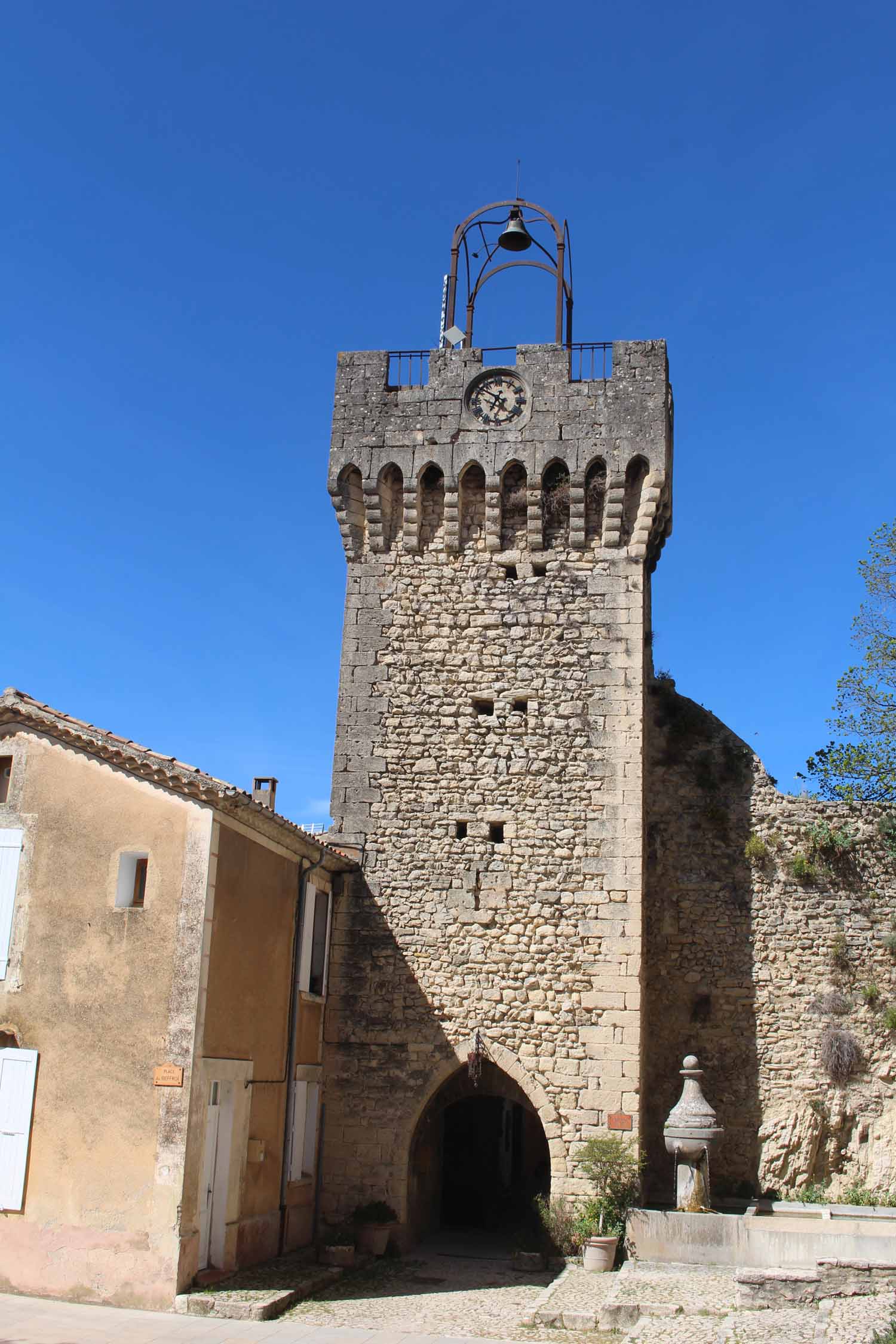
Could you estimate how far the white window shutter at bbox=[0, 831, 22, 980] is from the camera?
457 inches

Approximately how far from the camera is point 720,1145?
15.2 m

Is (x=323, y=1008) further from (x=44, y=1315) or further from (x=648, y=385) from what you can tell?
(x=648, y=385)

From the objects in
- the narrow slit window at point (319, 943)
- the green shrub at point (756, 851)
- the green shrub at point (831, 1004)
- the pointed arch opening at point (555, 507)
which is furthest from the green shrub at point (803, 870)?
the narrow slit window at point (319, 943)

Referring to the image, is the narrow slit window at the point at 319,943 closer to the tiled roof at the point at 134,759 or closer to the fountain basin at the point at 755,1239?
the tiled roof at the point at 134,759

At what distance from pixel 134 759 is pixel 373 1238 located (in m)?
6.27

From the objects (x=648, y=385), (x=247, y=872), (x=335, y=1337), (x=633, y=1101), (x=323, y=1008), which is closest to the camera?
(x=335, y=1337)

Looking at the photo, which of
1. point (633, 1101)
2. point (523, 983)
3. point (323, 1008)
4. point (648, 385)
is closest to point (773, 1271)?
point (633, 1101)

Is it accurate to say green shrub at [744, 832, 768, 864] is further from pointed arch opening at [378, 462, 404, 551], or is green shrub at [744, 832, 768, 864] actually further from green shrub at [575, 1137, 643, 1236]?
pointed arch opening at [378, 462, 404, 551]

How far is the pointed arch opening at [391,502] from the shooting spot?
52.9 ft

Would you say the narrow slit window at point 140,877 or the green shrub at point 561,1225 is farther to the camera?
the green shrub at point 561,1225

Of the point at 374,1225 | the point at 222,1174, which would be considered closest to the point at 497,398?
the point at 222,1174

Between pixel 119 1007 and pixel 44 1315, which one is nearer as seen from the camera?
pixel 44 1315

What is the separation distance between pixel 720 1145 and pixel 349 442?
405 inches

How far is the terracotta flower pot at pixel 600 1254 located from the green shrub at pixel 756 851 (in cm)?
536
